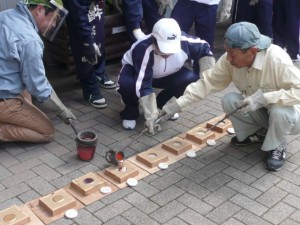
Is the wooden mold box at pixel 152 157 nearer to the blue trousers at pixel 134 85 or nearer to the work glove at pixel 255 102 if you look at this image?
the blue trousers at pixel 134 85

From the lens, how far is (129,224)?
298cm

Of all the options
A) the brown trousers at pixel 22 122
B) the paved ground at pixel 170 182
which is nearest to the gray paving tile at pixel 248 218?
the paved ground at pixel 170 182

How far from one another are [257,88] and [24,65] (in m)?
1.91

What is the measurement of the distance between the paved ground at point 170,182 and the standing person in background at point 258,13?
2.07 meters

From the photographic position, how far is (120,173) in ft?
11.4

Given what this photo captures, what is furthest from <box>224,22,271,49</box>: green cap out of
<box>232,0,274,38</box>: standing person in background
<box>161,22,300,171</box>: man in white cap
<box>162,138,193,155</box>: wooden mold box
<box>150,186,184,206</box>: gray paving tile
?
<box>232,0,274,38</box>: standing person in background

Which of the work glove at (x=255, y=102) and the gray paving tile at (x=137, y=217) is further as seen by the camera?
the work glove at (x=255, y=102)

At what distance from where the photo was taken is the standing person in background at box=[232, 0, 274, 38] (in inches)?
226

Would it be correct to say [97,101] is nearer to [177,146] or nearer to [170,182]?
[177,146]

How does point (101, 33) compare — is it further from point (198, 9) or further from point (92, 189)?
point (92, 189)

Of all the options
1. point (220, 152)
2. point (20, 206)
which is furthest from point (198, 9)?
point (20, 206)

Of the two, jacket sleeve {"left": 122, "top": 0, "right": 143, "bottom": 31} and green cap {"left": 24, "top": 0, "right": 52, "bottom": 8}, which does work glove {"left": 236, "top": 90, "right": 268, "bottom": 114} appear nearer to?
green cap {"left": 24, "top": 0, "right": 52, "bottom": 8}

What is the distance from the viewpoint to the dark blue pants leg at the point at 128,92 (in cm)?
420

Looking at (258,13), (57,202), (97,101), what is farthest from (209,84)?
(258,13)
